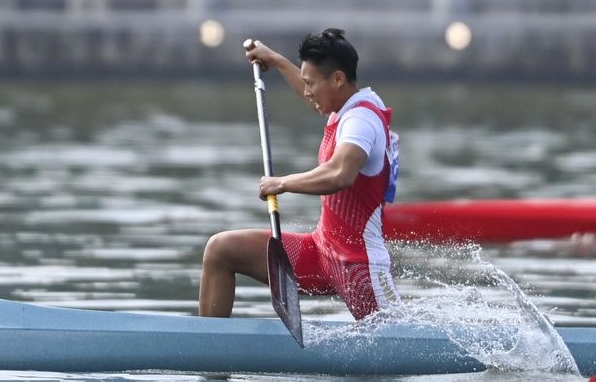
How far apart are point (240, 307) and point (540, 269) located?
2.95 metres

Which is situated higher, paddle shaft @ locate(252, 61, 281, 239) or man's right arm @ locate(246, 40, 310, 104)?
man's right arm @ locate(246, 40, 310, 104)

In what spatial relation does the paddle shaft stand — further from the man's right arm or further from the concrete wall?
the concrete wall

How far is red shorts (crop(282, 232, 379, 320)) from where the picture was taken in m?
8.24

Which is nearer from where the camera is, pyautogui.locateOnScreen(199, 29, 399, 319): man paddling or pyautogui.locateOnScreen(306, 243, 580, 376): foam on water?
pyautogui.locateOnScreen(199, 29, 399, 319): man paddling

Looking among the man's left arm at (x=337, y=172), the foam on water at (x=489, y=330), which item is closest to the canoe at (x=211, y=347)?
the foam on water at (x=489, y=330)

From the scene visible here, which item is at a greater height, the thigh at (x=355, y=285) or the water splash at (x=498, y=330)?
the thigh at (x=355, y=285)

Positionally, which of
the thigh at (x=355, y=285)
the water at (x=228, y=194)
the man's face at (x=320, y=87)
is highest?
the man's face at (x=320, y=87)

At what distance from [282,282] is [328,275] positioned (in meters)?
0.29

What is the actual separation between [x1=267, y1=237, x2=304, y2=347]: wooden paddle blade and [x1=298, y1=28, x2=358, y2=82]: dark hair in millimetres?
912

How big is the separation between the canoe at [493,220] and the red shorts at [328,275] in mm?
4968

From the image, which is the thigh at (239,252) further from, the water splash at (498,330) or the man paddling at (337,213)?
the water splash at (498,330)

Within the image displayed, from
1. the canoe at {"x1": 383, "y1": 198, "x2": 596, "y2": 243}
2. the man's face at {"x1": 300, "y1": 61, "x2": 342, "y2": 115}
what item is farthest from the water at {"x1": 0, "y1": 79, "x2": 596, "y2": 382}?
the man's face at {"x1": 300, "y1": 61, "x2": 342, "y2": 115}

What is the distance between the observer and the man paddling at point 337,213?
26.3 ft

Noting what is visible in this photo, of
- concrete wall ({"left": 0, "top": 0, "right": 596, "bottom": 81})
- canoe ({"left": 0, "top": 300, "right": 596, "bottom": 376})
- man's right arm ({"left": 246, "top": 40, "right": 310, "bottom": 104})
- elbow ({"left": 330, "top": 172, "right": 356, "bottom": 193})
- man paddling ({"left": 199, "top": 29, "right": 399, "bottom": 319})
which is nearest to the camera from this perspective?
elbow ({"left": 330, "top": 172, "right": 356, "bottom": 193})
